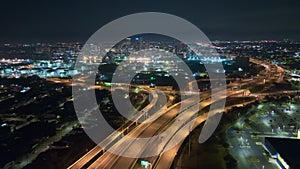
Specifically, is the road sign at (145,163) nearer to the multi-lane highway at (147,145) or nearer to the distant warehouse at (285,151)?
the multi-lane highway at (147,145)

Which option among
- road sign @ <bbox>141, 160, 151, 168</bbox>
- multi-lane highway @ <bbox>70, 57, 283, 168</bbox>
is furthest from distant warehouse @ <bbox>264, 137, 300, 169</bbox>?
road sign @ <bbox>141, 160, 151, 168</bbox>

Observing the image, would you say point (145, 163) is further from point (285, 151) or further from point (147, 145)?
point (285, 151)

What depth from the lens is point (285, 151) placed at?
12.1 ft

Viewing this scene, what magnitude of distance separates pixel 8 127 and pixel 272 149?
14.8 feet

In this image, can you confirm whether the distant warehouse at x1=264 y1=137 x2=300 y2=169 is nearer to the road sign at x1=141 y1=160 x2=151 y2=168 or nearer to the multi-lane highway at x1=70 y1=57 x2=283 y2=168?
the multi-lane highway at x1=70 y1=57 x2=283 y2=168

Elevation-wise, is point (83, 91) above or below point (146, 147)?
above

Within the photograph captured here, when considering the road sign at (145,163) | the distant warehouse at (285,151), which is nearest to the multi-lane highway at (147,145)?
the road sign at (145,163)

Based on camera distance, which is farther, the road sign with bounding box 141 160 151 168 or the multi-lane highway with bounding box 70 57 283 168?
the multi-lane highway with bounding box 70 57 283 168

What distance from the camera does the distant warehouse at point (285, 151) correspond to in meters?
3.40

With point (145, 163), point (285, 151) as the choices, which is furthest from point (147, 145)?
point (285, 151)

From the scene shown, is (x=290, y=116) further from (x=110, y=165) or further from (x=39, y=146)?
(x=39, y=146)

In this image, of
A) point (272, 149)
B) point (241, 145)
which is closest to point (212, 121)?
point (241, 145)

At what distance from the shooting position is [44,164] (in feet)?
12.4

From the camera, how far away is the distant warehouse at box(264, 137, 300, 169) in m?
3.40
